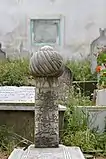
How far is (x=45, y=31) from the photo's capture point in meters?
14.2

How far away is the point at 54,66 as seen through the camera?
499 cm

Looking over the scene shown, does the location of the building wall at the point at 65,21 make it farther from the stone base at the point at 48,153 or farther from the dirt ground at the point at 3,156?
the stone base at the point at 48,153

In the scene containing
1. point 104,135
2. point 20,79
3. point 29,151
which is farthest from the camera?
point 20,79

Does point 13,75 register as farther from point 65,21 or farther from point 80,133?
point 65,21

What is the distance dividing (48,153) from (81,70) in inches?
326

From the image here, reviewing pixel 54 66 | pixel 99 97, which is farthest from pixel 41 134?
pixel 99 97

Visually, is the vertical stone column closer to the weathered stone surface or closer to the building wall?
the weathered stone surface

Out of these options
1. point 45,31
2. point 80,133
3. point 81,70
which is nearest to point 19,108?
point 80,133

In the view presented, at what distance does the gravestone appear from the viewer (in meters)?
4.98

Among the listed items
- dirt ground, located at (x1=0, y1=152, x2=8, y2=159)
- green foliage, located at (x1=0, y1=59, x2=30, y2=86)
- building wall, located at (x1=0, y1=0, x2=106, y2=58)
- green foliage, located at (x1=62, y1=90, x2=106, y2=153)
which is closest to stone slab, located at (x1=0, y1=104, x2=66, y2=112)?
green foliage, located at (x1=62, y1=90, x2=106, y2=153)

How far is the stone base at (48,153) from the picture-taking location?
4.64 m

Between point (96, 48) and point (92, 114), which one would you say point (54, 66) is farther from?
point (96, 48)

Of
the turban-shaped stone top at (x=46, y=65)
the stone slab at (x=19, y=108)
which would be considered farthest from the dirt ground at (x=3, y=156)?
the turban-shaped stone top at (x=46, y=65)

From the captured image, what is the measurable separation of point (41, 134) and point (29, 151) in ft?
0.95
